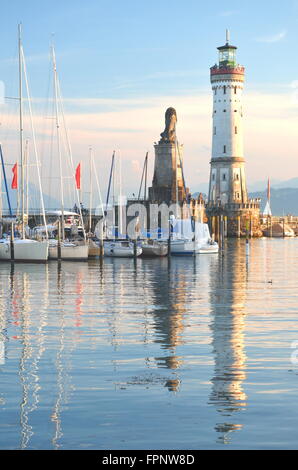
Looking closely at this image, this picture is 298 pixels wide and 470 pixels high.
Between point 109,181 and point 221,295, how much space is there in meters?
57.6

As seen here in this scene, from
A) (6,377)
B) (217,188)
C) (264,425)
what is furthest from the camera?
(217,188)

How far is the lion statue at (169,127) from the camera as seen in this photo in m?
127

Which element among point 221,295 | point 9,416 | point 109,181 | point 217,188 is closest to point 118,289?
point 221,295

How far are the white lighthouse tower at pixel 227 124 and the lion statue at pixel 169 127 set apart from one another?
1884 centimetres

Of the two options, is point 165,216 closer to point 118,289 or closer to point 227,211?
point 227,211

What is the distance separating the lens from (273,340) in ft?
81.0

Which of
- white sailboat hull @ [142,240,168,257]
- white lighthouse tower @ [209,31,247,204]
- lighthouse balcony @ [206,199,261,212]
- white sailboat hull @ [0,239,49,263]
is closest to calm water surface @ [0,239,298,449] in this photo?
white sailboat hull @ [0,239,49,263]

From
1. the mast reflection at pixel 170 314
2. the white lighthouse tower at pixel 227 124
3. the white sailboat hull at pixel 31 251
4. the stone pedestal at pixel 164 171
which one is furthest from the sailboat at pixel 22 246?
the white lighthouse tower at pixel 227 124

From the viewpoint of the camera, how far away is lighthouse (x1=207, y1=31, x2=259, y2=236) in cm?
14488

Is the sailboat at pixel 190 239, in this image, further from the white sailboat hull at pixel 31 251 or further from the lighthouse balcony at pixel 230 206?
the lighthouse balcony at pixel 230 206

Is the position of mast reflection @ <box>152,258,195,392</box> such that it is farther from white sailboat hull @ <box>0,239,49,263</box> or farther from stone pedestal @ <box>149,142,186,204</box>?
stone pedestal @ <box>149,142,186,204</box>

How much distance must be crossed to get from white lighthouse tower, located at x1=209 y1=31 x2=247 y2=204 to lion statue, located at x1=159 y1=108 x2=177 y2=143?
18.8 metres

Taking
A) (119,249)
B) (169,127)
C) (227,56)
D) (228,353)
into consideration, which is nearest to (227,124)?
(227,56)
